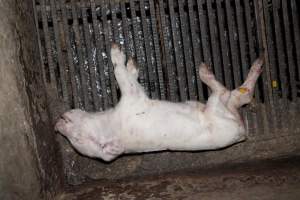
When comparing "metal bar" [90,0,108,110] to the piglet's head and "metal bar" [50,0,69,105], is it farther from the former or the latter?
the piglet's head

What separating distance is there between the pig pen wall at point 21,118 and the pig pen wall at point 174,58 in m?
0.32

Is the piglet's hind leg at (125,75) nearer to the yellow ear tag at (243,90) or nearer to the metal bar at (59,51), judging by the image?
the metal bar at (59,51)

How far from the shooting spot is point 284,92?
3.54 meters

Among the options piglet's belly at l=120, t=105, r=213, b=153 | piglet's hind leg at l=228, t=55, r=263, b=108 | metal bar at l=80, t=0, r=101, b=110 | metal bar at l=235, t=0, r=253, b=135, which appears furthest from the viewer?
metal bar at l=235, t=0, r=253, b=135

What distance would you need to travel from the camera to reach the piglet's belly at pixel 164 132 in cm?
292

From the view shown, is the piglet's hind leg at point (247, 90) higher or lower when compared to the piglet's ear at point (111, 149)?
higher

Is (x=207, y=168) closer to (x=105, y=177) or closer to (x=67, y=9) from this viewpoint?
(x=105, y=177)

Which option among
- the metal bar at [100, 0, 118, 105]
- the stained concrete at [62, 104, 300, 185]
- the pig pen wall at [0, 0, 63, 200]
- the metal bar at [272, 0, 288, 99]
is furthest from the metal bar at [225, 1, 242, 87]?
the pig pen wall at [0, 0, 63, 200]

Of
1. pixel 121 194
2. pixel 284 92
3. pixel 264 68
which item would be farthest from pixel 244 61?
pixel 121 194

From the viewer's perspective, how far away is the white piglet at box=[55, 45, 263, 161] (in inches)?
116

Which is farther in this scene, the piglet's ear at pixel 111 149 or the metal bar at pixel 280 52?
the metal bar at pixel 280 52

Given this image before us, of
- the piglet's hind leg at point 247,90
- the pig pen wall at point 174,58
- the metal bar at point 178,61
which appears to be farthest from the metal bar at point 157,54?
the piglet's hind leg at point 247,90

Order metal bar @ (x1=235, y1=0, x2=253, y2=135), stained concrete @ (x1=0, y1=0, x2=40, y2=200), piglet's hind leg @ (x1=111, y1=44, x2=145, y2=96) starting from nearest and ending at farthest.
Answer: stained concrete @ (x1=0, y1=0, x2=40, y2=200)
piglet's hind leg @ (x1=111, y1=44, x2=145, y2=96)
metal bar @ (x1=235, y1=0, x2=253, y2=135)

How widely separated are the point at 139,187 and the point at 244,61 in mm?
1421
